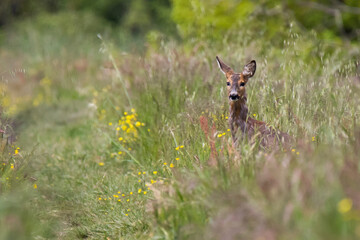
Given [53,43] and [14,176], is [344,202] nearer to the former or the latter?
[14,176]

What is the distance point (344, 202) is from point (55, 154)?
5711mm

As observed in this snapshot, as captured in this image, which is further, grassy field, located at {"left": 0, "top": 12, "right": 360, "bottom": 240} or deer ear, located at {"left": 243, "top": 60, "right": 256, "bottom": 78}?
deer ear, located at {"left": 243, "top": 60, "right": 256, "bottom": 78}

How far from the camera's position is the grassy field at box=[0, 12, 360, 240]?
10.2 feet

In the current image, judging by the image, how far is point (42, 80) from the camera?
44.3 ft

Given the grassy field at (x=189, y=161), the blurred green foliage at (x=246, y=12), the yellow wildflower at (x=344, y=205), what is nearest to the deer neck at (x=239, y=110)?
the grassy field at (x=189, y=161)

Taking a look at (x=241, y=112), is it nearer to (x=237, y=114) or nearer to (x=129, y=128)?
(x=237, y=114)

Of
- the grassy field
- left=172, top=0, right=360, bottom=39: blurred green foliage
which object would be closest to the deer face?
the grassy field

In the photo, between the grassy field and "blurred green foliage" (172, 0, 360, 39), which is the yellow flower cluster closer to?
the grassy field

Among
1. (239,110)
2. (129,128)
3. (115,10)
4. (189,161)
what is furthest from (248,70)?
(115,10)

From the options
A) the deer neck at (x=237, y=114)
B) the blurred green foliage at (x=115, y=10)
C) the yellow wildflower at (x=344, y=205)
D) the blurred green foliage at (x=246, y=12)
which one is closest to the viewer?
the yellow wildflower at (x=344, y=205)

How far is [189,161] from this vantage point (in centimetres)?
516

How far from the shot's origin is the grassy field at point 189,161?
3104 mm

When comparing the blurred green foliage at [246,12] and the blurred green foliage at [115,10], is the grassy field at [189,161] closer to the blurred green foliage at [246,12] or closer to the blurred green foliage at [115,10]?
→ the blurred green foliage at [246,12]

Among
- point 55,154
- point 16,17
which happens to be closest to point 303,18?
point 55,154
